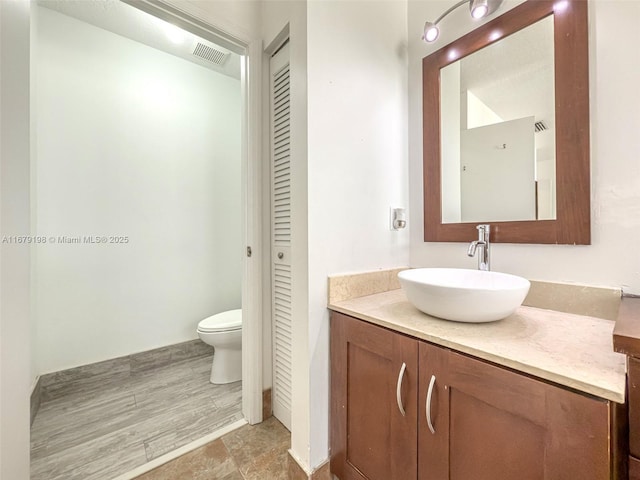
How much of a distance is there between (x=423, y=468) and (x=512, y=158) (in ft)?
3.89

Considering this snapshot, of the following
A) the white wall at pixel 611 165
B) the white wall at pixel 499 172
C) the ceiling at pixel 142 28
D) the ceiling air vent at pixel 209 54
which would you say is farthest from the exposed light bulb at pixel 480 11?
the ceiling air vent at pixel 209 54

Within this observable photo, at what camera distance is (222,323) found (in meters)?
1.78

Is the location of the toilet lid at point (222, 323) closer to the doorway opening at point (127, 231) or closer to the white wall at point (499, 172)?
the doorway opening at point (127, 231)

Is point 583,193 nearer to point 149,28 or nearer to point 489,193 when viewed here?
point 489,193

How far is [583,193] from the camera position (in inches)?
34.1

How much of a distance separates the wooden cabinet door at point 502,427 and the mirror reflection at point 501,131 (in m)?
0.72

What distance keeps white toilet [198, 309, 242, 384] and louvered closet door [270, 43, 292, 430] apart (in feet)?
1.54

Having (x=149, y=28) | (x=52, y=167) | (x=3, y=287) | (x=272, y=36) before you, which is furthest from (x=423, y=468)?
(x=149, y=28)

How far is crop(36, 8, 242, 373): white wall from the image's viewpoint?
63.7 inches

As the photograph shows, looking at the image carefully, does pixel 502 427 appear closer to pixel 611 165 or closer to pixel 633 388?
pixel 633 388

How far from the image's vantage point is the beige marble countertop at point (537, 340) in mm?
479

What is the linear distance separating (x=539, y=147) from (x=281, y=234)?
3.75ft

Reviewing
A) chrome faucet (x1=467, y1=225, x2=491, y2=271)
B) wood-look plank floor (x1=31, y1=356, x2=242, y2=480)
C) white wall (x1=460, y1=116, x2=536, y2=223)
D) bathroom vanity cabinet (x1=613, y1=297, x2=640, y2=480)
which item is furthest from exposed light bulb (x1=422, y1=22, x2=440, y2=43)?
wood-look plank floor (x1=31, y1=356, x2=242, y2=480)

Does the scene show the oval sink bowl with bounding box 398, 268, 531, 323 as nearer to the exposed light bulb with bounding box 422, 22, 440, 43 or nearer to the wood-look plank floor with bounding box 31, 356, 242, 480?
the exposed light bulb with bounding box 422, 22, 440, 43
